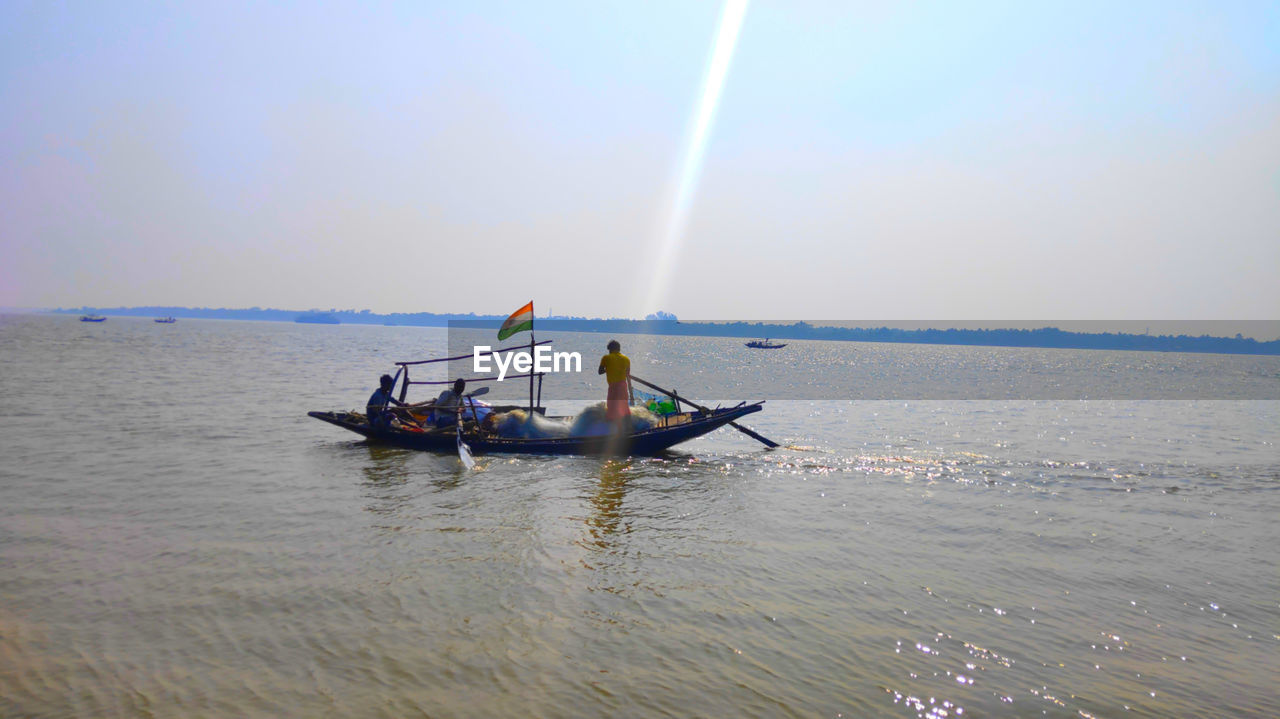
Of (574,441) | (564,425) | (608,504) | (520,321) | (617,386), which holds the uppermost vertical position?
(520,321)

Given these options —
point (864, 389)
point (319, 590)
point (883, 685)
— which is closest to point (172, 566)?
point (319, 590)

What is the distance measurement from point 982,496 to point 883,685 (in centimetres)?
955

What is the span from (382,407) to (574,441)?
543 cm

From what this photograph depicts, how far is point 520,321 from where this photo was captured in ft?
65.3

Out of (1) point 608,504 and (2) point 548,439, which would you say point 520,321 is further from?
(1) point 608,504

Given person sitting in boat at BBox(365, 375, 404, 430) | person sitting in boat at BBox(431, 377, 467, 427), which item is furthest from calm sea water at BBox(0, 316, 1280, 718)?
A: person sitting in boat at BBox(431, 377, 467, 427)

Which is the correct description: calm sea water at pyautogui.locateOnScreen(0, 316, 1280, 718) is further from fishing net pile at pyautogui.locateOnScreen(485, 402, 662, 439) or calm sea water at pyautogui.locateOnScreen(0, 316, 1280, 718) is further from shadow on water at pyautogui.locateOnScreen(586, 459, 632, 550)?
fishing net pile at pyautogui.locateOnScreen(485, 402, 662, 439)

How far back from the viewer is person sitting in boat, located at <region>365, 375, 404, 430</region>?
18.7 meters

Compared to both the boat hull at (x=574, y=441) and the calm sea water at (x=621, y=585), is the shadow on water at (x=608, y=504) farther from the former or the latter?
the boat hull at (x=574, y=441)

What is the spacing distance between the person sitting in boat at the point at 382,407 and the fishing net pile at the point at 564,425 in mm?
2754

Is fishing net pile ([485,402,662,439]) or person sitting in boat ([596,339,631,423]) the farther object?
fishing net pile ([485,402,662,439])

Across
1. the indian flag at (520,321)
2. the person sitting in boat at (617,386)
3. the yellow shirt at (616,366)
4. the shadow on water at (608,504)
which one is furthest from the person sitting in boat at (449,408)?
the shadow on water at (608,504)

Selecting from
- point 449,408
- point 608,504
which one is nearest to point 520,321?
point 449,408

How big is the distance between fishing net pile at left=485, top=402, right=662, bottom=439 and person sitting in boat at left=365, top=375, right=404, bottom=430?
2754mm
